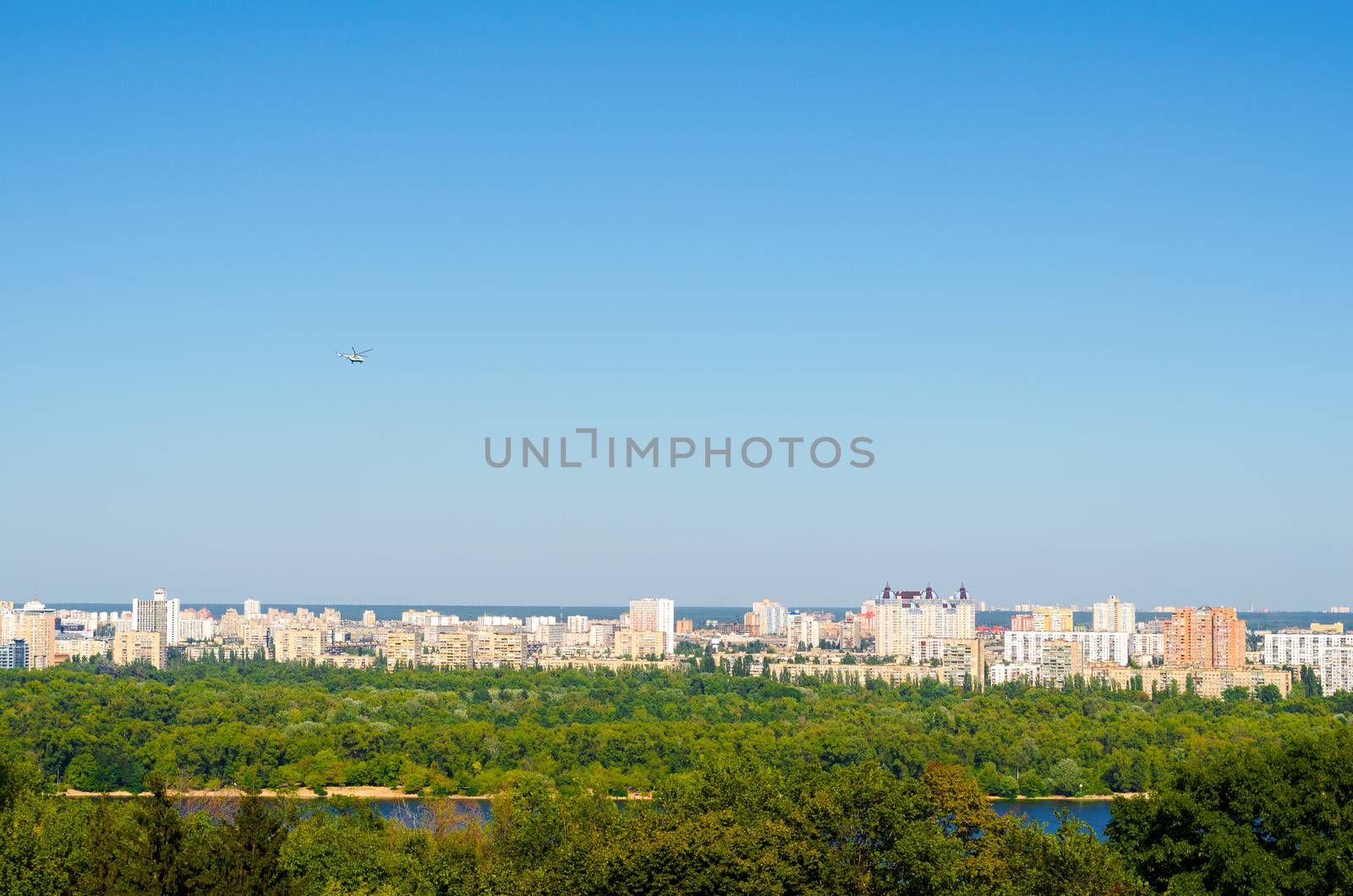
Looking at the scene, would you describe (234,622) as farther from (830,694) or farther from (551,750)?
(551,750)

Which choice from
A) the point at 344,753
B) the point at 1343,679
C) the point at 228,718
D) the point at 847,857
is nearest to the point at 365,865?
the point at 847,857

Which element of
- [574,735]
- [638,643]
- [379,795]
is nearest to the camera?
[379,795]

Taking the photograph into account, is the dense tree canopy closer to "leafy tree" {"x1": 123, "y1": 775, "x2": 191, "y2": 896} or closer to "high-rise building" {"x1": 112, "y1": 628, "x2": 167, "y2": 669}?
"leafy tree" {"x1": 123, "y1": 775, "x2": 191, "y2": 896}

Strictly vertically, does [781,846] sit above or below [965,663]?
above

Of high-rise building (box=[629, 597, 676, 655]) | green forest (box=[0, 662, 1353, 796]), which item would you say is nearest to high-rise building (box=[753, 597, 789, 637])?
high-rise building (box=[629, 597, 676, 655])

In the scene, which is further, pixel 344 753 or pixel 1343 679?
pixel 1343 679

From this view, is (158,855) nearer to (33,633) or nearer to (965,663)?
(965,663)

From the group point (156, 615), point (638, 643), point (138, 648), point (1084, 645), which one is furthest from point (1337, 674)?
point (156, 615)
